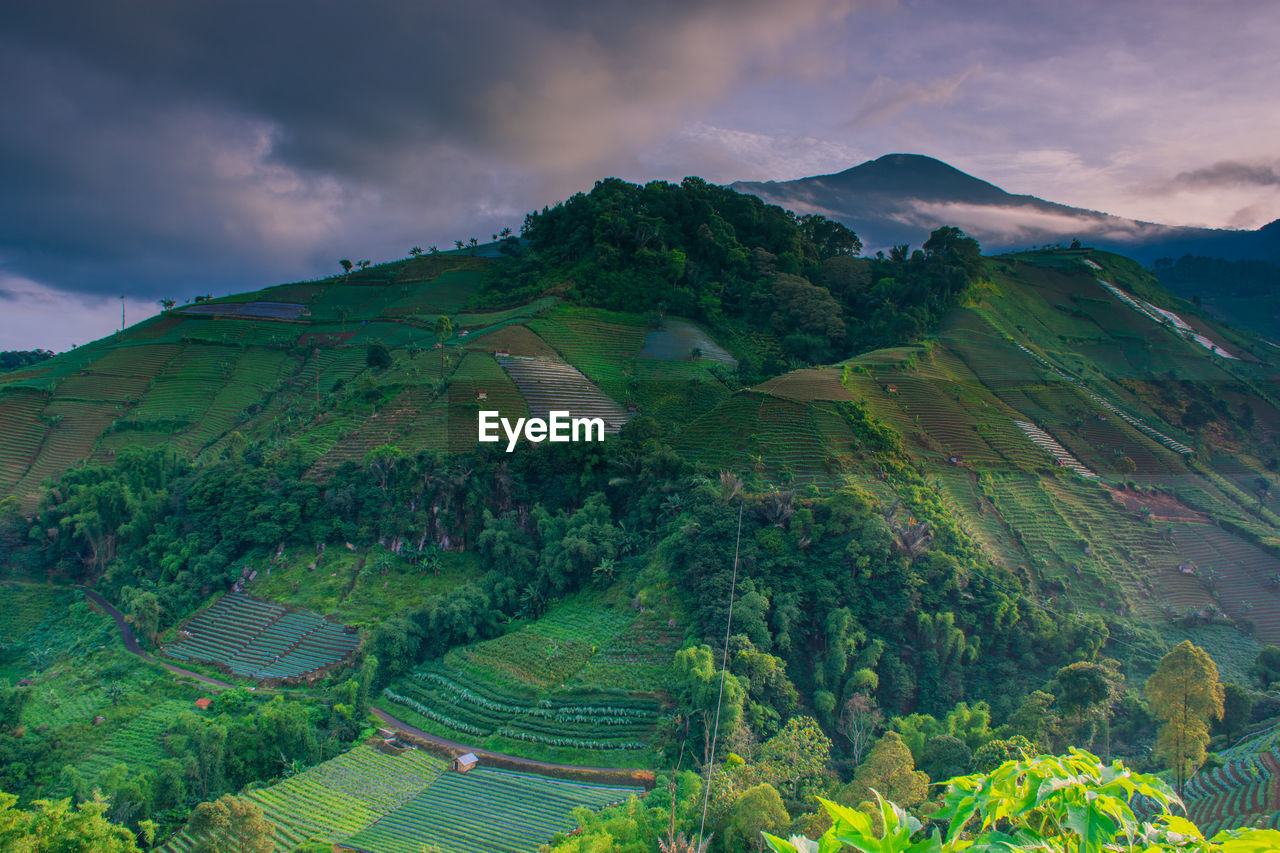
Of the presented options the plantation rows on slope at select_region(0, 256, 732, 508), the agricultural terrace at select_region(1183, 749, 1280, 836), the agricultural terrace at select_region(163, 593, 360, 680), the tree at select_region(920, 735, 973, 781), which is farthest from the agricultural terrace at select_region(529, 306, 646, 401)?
the agricultural terrace at select_region(1183, 749, 1280, 836)

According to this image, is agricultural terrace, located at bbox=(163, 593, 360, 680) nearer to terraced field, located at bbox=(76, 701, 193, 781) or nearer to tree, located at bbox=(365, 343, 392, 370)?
terraced field, located at bbox=(76, 701, 193, 781)

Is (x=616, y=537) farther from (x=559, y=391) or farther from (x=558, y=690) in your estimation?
(x=559, y=391)

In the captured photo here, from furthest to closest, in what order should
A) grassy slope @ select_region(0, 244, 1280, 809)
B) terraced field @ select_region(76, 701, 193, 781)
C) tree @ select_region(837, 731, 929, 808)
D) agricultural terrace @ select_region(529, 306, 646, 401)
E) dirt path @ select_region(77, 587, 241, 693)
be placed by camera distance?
agricultural terrace @ select_region(529, 306, 646, 401) < grassy slope @ select_region(0, 244, 1280, 809) < dirt path @ select_region(77, 587, 241, 693) < terraced field @ select_region(76, 701, 193, 781) < tree @ select_region(837, 731, 929, 808)

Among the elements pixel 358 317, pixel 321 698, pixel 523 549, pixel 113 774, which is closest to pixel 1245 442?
pixel 523 549

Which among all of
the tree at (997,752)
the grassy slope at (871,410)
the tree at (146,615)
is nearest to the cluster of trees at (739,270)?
the grassy slope at (871,410)

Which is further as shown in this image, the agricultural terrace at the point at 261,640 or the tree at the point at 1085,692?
the agricultural terrace at the point at 261,640

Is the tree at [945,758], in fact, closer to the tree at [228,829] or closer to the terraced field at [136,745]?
the tree at [228,829]
